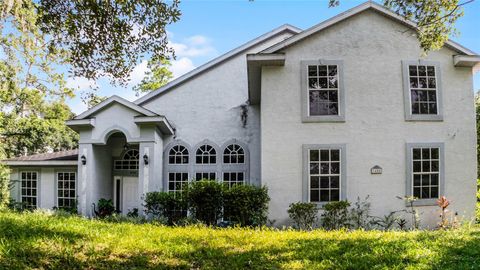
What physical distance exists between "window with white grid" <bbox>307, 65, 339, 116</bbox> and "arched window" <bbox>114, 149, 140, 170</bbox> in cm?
858

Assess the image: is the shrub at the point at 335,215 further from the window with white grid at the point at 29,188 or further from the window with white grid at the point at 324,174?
the window with white grid at the point at 29,188

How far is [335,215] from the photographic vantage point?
38.6 ft

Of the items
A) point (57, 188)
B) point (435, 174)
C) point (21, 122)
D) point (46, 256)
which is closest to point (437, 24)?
point (435, 174)

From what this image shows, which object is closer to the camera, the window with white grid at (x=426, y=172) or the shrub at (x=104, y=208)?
the window with white grid at (x=426, y=172)

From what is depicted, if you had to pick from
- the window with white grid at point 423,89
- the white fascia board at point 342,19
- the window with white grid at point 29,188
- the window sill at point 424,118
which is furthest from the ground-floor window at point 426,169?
the window with white grid at point 29,188

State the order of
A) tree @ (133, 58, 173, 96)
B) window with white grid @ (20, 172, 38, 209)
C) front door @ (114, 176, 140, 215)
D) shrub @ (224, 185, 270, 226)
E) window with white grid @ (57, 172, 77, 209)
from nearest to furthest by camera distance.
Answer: shrub @ (224, 185, 270, 226), front door @ (114, 176, 140, 215), window with white grid @ (57, 172, 77, 209), window with white grid @ (20, 172, 38, 209), tree @ (133, 58, 173, 96)

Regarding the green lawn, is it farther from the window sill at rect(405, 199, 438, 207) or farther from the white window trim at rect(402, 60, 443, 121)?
the white window trim at rect(402, 60, 443, 121)

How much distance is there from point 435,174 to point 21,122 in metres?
28.5

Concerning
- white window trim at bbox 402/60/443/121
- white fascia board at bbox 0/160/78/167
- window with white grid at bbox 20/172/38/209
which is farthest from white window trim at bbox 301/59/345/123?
window with white grid at bbox 20/172/38/209

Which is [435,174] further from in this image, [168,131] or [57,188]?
[57,188]

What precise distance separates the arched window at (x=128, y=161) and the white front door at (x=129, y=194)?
1.64 ft

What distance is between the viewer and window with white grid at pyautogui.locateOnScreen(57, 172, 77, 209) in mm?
17344

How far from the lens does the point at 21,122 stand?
2852cm

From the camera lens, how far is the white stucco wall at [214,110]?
15984 mm
